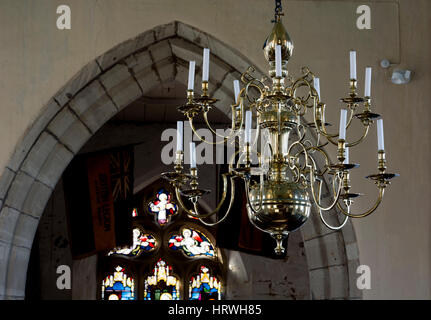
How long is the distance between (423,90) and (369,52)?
0.48 metres

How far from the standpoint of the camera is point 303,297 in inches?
402

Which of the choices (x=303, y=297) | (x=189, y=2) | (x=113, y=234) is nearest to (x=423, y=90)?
(x=189, y=2)

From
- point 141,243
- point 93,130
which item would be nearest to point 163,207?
point 141,243

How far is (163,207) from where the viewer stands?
10.8 metres

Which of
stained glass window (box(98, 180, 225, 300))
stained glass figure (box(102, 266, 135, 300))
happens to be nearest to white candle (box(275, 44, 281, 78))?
stained glass window (box(98, 180, 225, 300))

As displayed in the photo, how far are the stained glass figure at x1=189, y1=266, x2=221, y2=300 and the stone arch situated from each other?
4.61 metres

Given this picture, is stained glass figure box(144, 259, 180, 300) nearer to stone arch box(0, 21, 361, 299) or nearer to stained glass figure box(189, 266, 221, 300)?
stained glass figure box(189, 266, 221, 300)

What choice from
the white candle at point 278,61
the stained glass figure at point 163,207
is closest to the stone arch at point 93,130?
the white candle at point 278,61

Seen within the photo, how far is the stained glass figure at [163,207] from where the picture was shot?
10773 mm

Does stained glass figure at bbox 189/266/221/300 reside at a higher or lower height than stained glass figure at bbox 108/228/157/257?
lower

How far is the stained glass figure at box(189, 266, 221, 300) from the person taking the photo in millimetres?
10703

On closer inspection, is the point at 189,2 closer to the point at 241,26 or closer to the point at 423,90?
the point at 241,26

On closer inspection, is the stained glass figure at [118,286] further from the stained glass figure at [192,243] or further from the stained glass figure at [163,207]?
the stained glass figure at [163,207]

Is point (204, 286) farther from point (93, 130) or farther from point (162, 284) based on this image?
point (93, 130)
